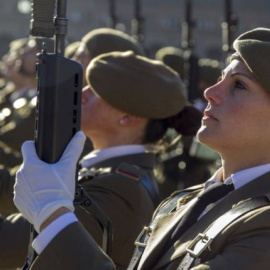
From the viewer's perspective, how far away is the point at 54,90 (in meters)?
3.20

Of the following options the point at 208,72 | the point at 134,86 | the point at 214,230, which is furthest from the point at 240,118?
the point at 208,72

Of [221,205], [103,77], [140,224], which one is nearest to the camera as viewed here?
[221,205]

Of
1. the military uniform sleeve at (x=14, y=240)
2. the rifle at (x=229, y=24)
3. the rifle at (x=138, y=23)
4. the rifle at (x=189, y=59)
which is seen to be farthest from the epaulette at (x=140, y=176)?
the rifle at (x=138, y=23)

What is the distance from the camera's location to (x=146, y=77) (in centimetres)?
481

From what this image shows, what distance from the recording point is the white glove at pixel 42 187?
2.98 meters

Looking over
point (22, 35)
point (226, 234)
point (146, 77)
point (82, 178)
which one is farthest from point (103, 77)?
point (22, 35)

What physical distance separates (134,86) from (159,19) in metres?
37.0

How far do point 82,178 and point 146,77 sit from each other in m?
0.64

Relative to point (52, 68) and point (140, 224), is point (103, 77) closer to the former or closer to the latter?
point (140, 224)

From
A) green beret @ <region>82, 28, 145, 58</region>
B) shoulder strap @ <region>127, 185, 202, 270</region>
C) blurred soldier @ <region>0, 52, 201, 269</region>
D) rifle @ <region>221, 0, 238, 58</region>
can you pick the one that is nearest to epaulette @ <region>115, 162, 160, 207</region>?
blurred soldier @ <region>0, 52, 201, 269</region>

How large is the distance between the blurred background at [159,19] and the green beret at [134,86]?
31.9m

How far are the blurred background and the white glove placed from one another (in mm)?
33771

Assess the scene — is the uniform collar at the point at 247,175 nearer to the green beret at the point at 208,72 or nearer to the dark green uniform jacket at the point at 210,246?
the dark green uniform jacket at the point at 210,246

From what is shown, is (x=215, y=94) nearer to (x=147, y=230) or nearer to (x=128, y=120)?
(x=147, y=230)
